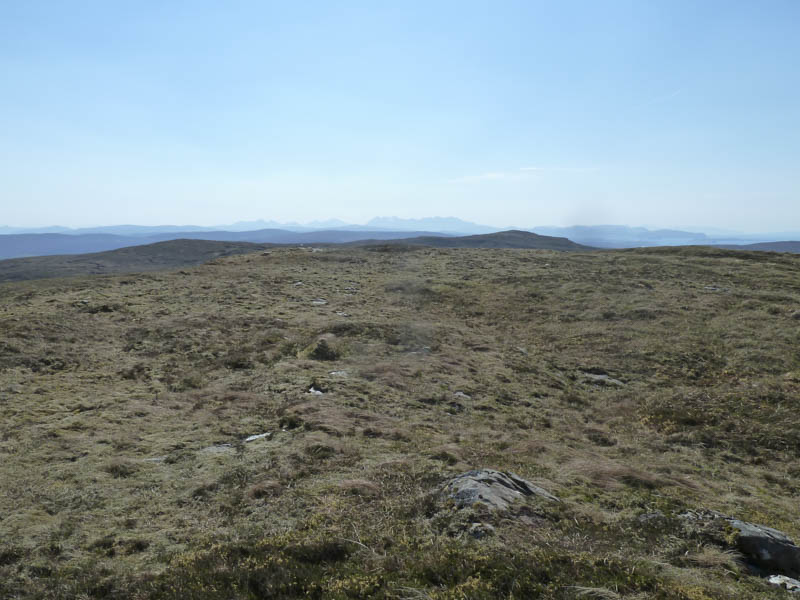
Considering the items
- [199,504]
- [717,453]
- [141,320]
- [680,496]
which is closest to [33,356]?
[141,320]

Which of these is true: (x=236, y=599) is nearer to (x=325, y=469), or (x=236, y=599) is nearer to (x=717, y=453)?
(x=325, y=469)

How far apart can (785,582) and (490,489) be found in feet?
17.3

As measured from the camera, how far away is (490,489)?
385 inches

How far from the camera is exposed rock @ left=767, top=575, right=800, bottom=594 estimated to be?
7.45 metres

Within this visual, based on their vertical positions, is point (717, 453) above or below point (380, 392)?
below

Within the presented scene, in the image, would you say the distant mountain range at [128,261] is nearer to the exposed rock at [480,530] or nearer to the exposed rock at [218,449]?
the exposed rock at [218,449]

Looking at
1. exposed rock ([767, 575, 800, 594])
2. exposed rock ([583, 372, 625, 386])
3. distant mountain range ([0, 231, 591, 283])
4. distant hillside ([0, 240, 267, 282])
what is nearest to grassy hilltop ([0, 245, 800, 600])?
exposed rock ([583, 372, 625, 386])

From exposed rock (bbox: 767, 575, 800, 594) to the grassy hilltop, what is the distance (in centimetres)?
42

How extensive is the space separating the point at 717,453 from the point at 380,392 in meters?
13.0

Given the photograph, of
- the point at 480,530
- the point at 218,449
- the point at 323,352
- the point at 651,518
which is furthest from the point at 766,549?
the point at 323,352

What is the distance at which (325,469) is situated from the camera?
11953 millimetres

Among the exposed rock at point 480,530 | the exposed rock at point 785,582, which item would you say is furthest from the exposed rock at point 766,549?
the exposed rock at point 480,530

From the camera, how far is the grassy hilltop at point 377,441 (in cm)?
755

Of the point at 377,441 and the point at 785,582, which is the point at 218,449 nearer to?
the point at 377,441
